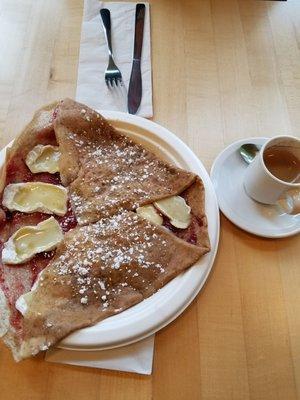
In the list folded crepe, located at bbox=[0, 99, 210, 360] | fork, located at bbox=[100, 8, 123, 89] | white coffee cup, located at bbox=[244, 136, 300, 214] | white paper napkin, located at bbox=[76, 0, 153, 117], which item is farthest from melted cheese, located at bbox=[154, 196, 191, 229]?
fork, located at bbox=[100, 8, 123, 89]

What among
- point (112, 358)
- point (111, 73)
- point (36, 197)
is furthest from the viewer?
point (111, 73)

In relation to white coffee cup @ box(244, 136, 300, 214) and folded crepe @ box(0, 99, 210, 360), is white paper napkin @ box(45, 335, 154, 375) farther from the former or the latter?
white coffee cup @ box(244, 136, 300, 214)

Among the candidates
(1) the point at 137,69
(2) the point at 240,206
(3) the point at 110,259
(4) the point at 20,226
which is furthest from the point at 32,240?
(1) the point at 137,69

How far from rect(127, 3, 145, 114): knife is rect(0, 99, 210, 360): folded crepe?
15cm

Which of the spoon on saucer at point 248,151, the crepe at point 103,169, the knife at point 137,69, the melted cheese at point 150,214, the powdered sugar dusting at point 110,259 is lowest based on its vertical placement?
the powdered sugar dusting at point 110,259

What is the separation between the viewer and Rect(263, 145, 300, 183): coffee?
0.75m

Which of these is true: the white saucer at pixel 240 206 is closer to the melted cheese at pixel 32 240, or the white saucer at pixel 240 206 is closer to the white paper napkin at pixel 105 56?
the white paper napkin at pixel 105 56

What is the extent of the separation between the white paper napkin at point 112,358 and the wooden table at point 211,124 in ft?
0.06

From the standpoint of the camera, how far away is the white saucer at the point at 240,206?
2.53ft

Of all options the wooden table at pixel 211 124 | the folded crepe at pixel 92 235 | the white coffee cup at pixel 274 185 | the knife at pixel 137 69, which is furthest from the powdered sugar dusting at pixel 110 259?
the knife at pixel 137 69

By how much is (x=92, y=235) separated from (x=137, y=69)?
0.51 metres

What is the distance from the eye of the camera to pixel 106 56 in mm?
1003

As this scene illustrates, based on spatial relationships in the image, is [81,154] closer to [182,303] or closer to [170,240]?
[170,240]

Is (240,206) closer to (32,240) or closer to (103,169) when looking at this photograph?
(103,169)
